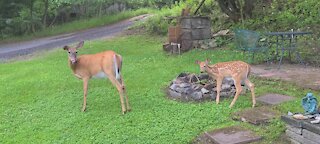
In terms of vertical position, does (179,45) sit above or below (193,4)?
below

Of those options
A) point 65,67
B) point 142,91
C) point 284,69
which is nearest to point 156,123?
point 142,91

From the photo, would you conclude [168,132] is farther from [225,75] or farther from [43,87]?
[43,87]

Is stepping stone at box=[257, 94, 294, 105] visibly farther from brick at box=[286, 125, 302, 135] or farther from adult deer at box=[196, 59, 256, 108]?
brick at box=[286, 125, 302, 135]

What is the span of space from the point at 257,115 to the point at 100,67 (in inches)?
A: 100

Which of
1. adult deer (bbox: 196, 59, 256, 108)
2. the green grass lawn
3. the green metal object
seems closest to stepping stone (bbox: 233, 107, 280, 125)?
the green grass lawn

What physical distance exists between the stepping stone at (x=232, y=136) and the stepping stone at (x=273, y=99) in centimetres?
113

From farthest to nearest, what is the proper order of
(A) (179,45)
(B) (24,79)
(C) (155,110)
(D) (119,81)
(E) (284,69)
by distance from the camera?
1. (A) (179,45)
2. (B) (24,79)
3. (E) (284,69)
4. (D) (119,81)
5. (C) (155,110)

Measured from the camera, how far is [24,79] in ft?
29.8

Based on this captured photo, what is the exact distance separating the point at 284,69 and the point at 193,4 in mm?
8948

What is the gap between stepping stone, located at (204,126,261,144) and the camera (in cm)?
451

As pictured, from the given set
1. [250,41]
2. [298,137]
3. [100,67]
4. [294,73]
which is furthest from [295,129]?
[250,41]

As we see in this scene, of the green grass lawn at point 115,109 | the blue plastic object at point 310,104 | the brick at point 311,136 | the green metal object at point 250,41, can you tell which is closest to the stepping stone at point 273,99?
the green grass lawn at point 115,109

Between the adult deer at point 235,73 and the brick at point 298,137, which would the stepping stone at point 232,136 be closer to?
the brick at point 298,137

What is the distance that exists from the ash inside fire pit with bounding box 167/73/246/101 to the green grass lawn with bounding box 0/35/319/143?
219 millimetres
